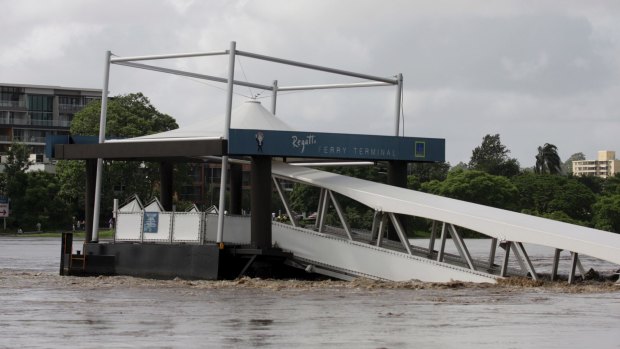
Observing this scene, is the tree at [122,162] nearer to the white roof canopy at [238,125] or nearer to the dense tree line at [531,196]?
the dense tree line at [531,196]

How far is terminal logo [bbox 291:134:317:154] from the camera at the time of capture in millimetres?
41969

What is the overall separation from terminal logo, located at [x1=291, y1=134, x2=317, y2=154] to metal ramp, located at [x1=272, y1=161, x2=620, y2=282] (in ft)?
4.97

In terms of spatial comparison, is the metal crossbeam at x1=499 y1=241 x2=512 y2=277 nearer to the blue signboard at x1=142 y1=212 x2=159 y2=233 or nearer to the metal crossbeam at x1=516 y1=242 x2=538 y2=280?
the metal crossbeam at x1=516 y1=242 x2=538 y2=280

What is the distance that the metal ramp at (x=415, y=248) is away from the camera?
121 feet

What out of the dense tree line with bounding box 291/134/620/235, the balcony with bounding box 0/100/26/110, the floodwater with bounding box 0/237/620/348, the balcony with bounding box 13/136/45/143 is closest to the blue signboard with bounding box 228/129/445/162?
the floodwater with bounding box 0/237/620/348

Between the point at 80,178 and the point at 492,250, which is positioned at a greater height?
the point at 80,178

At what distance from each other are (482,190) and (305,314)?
12669 centimetres

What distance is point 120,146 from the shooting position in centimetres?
4438

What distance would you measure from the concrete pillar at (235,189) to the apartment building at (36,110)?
143334mm

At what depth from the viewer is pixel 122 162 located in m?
109

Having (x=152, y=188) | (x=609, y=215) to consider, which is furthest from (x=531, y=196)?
(x=152, y=188)

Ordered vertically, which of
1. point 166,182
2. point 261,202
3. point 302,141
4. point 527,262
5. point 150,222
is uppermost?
point 302,141

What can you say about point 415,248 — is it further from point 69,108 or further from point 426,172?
point 69,108

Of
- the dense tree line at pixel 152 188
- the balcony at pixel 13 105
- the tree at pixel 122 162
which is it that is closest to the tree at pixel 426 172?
the dense tree line at pixel 152 188
